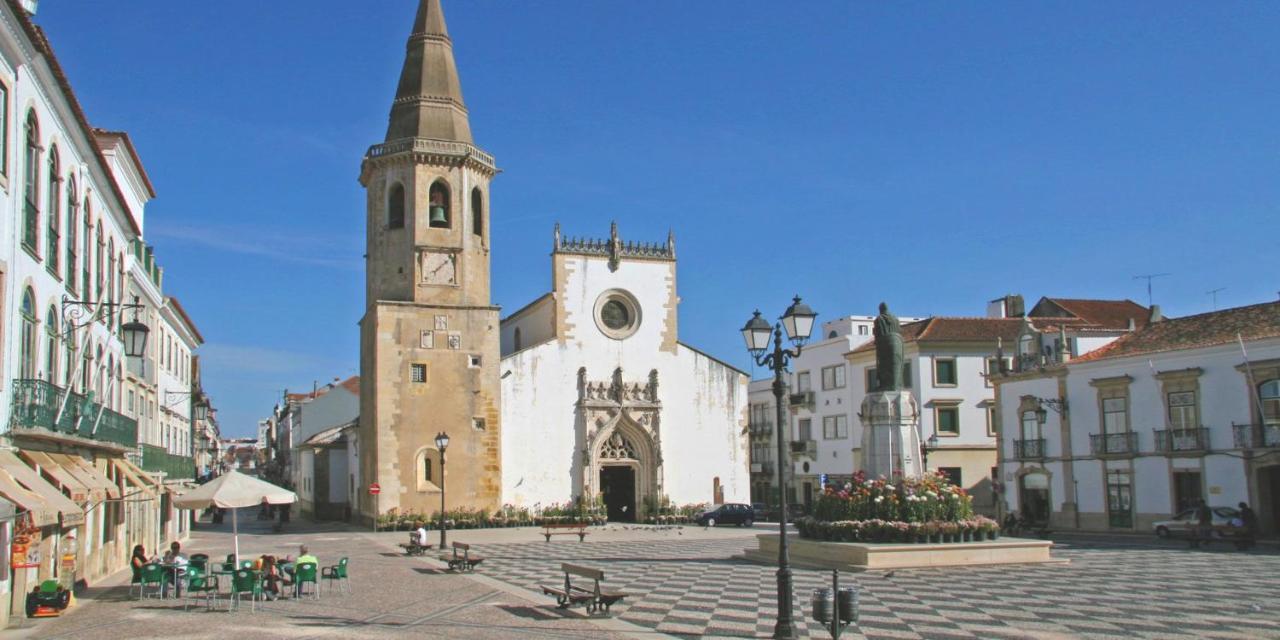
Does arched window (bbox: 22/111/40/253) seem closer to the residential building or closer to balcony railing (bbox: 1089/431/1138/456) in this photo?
the residential building

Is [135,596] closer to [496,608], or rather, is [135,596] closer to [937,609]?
[496,608]

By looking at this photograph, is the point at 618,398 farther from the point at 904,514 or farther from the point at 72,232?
the point at 72,232

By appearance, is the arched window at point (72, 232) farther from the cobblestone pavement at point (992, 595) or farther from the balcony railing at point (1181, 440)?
the balcony railing at point (1181, 440)

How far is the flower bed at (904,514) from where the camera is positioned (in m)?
22.8

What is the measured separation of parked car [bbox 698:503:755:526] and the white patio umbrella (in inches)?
1084

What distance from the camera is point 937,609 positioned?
52.8 ft

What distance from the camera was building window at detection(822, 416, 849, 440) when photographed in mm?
54688

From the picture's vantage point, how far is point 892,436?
2461 centimetres

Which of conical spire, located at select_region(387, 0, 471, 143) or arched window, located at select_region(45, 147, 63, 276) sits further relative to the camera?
conical spire, located at select_region(387, 0, 471, 143)

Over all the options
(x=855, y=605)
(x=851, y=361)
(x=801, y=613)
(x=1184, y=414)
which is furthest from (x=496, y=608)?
(x=851, y=361)

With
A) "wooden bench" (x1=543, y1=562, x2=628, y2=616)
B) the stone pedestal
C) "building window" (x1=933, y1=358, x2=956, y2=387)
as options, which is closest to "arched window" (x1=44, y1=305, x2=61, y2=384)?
"wooden bench" (x1=543, y1=562, x2=628, y2=616)

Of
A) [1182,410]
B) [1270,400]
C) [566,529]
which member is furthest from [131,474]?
[1270,400]

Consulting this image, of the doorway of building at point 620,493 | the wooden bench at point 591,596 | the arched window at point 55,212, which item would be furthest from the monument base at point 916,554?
the doorway of building at point 620,493

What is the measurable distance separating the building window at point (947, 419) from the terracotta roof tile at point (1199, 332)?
1079cm
